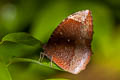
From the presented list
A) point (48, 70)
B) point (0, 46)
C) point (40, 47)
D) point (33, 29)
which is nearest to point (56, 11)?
point (33, 29)

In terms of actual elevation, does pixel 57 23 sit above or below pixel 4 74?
above

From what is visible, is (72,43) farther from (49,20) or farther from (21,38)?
(49,20)

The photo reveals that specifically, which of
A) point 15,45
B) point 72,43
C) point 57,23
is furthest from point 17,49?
point 57,23

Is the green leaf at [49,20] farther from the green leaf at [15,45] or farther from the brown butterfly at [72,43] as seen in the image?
the green leaf at [15,45]

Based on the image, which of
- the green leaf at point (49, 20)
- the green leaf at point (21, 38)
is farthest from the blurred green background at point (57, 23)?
the green leaf at point (21, 38)

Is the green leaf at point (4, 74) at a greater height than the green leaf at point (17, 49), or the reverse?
the green leaf at point (17, 49)
